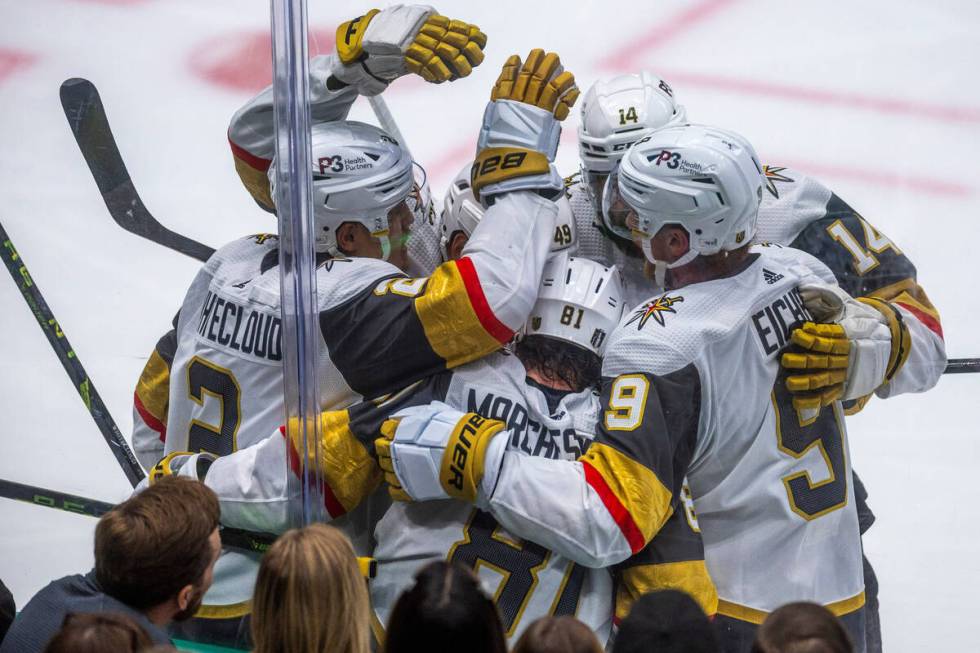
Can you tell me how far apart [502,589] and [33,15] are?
310 cm

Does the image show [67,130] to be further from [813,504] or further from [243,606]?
[813,504]

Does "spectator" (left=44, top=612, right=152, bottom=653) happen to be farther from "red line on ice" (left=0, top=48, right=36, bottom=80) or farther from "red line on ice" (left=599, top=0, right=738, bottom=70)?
"red line on ice" (left=0, top=48, right=36, bottom=80)

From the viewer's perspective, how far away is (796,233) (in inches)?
99.0

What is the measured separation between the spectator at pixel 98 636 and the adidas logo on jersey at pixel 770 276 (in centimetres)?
120

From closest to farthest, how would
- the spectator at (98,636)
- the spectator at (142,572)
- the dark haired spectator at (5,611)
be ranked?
the spectator at (98,636), the spectator at (142,572), the dark haired spectator at (5,611)

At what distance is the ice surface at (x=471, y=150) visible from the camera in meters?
3.10

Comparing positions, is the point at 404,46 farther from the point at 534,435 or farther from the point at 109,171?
the point at 109,171

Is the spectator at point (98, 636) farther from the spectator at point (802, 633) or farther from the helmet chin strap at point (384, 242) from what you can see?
the helmet chin strap at point (384, 242)

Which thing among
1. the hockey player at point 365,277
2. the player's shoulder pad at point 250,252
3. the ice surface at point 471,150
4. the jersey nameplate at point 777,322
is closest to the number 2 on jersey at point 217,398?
the hockey player at point 365,277

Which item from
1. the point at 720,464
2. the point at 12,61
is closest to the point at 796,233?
the point at 720,464

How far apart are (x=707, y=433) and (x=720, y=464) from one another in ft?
0.26

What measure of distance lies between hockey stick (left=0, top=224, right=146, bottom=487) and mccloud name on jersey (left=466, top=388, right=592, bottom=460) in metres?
1.33

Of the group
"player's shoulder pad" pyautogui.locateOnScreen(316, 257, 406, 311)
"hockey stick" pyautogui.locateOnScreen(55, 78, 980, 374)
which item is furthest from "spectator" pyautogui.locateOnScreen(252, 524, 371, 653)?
"hockey stick" pyautogui.locateOnScreen(55, 78, 980, 374)

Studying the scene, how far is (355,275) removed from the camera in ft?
7.64
